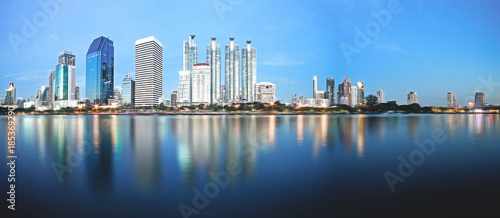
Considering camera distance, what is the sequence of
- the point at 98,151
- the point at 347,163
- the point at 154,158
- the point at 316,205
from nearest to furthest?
the point at 316,205 < the point at 347,163 < the point at 154,158 < the point at 98,151

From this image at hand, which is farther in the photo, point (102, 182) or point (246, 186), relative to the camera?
point (102, 182)

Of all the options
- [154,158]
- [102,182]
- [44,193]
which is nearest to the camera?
[44,193]

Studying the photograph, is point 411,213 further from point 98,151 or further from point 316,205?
point 98,151

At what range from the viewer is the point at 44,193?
8453 millimetres

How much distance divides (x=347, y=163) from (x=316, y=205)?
249 inches

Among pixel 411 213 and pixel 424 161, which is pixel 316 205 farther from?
pixel 424 161

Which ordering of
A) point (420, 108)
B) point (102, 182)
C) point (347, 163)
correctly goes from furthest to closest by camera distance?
point (420, 108)
point (347, 163)
point (102, 182)

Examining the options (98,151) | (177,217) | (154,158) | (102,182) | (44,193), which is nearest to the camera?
(177,217)

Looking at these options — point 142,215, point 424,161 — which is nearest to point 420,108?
point 424,161

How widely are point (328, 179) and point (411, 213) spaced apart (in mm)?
3477

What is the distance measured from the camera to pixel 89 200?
7691 millimetres

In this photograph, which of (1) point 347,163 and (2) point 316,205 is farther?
(1) point 347,163

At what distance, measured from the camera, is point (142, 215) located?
6.59m

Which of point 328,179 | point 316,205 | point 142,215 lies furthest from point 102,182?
point 328,179
